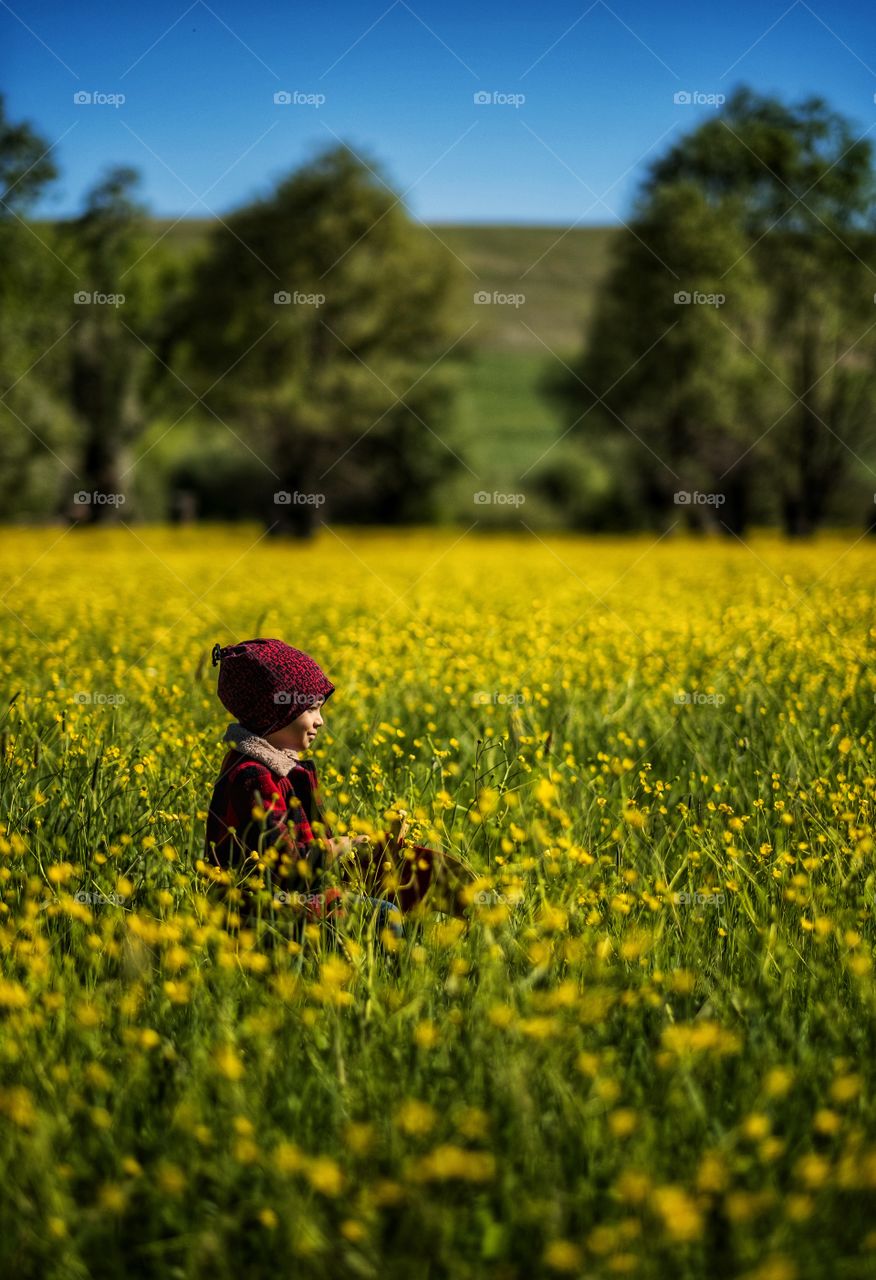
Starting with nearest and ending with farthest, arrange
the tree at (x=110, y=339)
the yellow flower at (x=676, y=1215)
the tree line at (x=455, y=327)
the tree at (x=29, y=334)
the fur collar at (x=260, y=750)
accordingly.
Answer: the yellow flower at (x=676, y=1215), the fur collar at (x=260, y=750), the tree at (x=29, y=334), the tree line at (x=455, y=327), the tree at (x=110, y=339)

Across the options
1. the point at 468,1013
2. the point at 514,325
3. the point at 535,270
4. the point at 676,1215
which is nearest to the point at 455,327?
the point at 468,1013

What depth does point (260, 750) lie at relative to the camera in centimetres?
341

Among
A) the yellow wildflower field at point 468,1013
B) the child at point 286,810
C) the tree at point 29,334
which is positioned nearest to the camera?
the yellow wildflower field at point 468,1013

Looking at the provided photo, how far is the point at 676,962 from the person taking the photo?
3115 mm

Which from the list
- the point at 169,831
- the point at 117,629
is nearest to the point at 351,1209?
the point at 169,831

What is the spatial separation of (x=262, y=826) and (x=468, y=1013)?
888 millimetres

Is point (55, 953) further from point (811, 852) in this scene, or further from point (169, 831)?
point (811, 852)

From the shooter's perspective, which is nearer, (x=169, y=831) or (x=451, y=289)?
(x=169, y=831)

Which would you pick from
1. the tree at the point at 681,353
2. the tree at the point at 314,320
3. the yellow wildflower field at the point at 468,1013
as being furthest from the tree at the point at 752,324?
the yellow wildflower field at the point at 468,1013

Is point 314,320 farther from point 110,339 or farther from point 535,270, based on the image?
point 535,270

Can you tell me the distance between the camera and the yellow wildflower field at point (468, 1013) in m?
2.10

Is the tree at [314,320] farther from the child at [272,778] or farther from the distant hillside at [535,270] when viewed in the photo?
the distant hillside at [535,270]

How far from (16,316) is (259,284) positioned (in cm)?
711

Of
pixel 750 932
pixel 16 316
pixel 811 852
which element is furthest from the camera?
pixel 16 316
